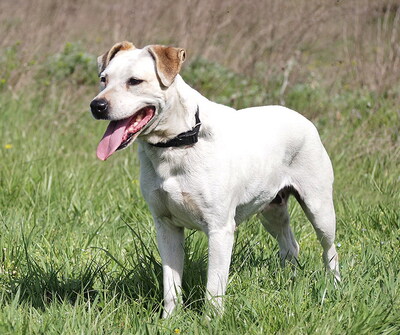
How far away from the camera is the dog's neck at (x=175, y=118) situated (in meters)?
3.88

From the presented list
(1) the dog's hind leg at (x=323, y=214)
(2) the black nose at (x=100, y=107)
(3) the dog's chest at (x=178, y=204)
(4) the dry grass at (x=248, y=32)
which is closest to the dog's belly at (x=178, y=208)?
(3) the dog's chest at (x=178, y=204)

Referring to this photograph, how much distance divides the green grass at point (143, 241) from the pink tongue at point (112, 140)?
2.52ft

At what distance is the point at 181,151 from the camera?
3924mm

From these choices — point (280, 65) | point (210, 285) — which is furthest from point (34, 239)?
point (280, 65)

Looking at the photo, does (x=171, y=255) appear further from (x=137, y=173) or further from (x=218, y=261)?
(x=137, y=173)

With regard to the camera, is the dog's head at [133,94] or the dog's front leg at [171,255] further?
the dog's front leg at [171,255]

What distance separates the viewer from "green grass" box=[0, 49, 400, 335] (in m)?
3.71

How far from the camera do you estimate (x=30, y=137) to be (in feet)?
23.6

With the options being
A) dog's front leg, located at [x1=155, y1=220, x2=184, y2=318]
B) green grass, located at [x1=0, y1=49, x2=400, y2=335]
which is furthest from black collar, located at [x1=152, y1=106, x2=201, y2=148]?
green grass, located at [x1=0, y1=49, x2=400, y2=335]

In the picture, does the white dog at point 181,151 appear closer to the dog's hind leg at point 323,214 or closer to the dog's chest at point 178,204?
the dog's chest at point 178,204

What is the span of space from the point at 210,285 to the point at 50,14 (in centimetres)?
648

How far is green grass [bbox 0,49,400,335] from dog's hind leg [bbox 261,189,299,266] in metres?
0.09

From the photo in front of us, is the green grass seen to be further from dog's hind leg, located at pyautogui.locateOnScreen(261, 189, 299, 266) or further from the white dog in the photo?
the white dog

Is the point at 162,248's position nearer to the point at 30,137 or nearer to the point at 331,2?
the point at 30,137
